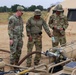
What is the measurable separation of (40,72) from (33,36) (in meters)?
3.27

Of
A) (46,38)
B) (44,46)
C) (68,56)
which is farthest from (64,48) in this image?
(46,38)

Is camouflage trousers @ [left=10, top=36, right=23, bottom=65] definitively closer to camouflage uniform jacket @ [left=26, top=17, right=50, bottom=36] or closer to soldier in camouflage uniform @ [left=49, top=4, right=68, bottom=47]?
camouflage uniform jacket @ [left=26, top=17, right=50, bottom=36]

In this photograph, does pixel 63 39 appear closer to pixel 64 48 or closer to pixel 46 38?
pixel 64 48

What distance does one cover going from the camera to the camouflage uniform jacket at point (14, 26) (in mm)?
8969

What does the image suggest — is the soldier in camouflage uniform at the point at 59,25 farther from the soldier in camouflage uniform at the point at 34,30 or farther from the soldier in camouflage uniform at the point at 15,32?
the soldier in camouflage uniform at the point at 15,32

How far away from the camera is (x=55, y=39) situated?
1003 centimetres

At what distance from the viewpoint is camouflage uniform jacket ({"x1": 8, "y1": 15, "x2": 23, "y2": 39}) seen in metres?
8.97

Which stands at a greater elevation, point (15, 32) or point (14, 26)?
point (14, 26)

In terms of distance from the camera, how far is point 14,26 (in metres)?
9.05

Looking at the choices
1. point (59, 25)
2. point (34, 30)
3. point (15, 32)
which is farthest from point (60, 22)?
point (15, 32)

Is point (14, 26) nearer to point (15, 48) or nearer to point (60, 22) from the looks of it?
point (15, 48)

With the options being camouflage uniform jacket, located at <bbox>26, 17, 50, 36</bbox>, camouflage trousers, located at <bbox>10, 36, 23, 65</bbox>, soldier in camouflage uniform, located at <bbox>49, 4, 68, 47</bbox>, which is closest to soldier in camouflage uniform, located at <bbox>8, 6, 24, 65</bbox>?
camouflage trousers, located at <bbox>10, 36, 23, 65</bbox>

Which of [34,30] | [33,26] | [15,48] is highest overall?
[33,26]

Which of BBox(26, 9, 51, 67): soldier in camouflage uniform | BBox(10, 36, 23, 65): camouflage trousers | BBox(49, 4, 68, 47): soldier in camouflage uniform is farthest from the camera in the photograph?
BBox(49, 4, 68, 47): soldier in camouflage uniform
